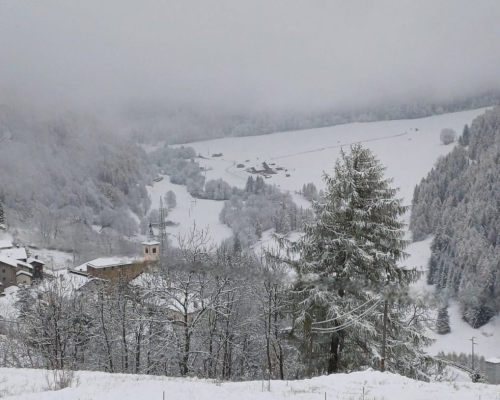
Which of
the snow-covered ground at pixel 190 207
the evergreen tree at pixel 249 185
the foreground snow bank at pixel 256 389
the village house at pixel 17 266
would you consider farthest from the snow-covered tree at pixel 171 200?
the foreground snow bank at pixel 256 389

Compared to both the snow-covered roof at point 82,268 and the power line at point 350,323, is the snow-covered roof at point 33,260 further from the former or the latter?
the power line at point 350,323

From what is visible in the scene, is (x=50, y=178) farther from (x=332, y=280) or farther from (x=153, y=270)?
(x=332, y=280)

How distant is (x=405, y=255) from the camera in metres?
12.8

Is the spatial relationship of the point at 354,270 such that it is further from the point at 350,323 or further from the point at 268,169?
the point at 268,169

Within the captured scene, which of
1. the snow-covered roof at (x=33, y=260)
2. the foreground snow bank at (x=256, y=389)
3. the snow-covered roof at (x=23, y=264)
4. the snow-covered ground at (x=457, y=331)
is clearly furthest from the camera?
the snow-covered roof at (x=23, y=264)

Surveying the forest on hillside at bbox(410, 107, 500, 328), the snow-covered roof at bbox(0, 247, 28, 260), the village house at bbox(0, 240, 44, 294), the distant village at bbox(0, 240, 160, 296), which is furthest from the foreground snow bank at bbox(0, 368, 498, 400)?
the forest on hillside at bbox(410, 107, 500, 328)

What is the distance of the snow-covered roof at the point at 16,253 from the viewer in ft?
80.1

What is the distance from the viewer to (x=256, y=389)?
878 centimetres

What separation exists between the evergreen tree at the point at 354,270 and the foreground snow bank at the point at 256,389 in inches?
99.6

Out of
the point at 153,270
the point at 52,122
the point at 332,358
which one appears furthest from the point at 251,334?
the point at 52,122

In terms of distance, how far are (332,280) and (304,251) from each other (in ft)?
4.20

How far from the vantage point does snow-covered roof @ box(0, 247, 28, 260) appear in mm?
24406

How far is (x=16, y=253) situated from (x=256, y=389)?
2096 cm

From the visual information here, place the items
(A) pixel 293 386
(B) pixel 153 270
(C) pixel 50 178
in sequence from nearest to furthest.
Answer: (A) pixel 293 386, (B) pixel 153 270, (C) pixel 50 178
